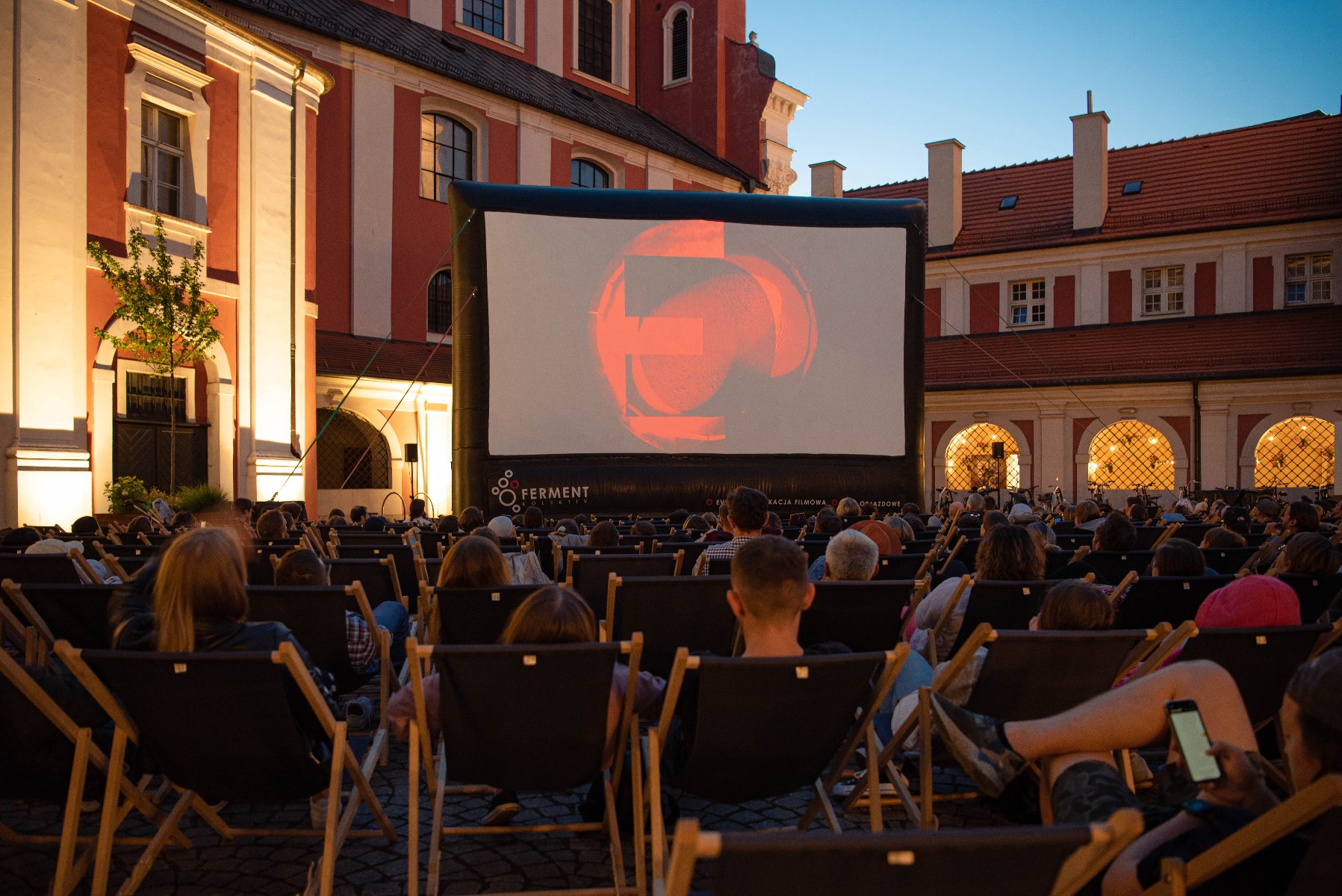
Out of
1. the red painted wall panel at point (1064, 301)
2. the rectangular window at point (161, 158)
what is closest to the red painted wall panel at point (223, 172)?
the rectangular window at point (161, 158)

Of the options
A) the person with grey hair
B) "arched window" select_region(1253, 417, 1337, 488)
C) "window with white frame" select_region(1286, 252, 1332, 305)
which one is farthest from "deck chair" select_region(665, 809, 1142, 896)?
"window with white frame" select_region(1286, 252, 1332, 305)

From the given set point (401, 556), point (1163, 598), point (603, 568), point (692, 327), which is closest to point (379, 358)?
point (692, 327)

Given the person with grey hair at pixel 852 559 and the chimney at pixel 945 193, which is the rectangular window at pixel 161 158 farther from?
the chimney at pixel 945 193

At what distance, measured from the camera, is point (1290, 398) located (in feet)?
70.4

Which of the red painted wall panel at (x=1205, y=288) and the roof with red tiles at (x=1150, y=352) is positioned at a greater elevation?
the red painted wall panel at (x=1205, y=288)

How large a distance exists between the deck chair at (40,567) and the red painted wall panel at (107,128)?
783cm

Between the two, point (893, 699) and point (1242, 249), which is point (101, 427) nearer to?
point (893, 699)

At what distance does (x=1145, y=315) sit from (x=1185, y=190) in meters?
3.47

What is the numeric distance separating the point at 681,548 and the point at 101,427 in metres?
8.58

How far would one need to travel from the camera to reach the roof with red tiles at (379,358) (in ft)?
58.4

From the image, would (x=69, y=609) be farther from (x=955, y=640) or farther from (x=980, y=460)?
(x=980, y=460)

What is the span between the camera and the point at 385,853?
121 inches

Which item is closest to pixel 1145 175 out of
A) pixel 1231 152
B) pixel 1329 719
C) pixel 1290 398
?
pixel 1231 152

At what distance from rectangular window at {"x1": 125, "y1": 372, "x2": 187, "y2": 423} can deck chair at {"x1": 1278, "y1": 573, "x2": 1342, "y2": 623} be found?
11.4m
